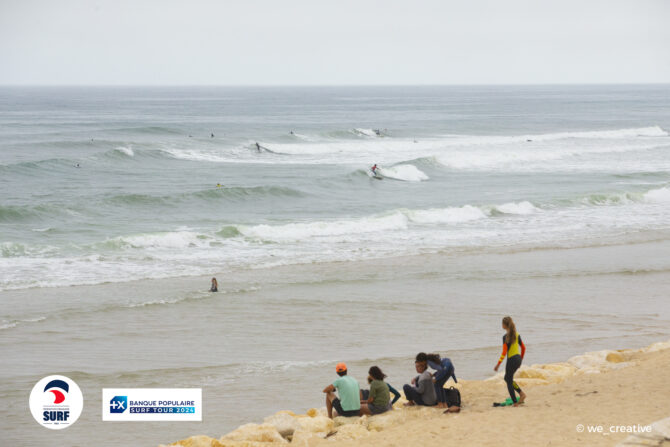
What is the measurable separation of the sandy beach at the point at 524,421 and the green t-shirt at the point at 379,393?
0.61 feet

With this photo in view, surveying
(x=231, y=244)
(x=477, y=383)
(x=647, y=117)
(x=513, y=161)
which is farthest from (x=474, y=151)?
(x=647, y=117)

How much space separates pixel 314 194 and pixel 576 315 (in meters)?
20.5

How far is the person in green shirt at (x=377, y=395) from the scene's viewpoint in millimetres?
9852

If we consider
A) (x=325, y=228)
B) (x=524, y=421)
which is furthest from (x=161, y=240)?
(x=524, y=421)

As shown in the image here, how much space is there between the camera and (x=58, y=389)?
11656mm

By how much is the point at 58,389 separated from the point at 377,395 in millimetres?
5220

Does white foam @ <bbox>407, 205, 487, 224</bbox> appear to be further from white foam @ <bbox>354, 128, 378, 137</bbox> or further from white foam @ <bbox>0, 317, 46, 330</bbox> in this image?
white foam @ <bbox>354, 128, 378, 137</bbox>

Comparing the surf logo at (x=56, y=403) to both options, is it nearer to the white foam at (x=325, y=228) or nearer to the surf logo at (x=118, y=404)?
the surf logo at (x=118, y=404)

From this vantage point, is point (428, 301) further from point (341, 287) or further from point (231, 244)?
point (231, 244)

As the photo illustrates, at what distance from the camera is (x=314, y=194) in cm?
3556

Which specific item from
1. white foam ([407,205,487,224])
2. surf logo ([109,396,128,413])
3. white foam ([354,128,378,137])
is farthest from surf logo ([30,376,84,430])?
white foam ([354,128,378,137])

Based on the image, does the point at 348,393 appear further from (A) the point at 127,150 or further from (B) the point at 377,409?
(A) the point at 127,150

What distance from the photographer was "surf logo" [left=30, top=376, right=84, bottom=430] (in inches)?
428

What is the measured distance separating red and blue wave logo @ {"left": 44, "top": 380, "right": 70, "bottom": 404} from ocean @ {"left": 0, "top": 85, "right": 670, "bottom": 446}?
0.40 m
